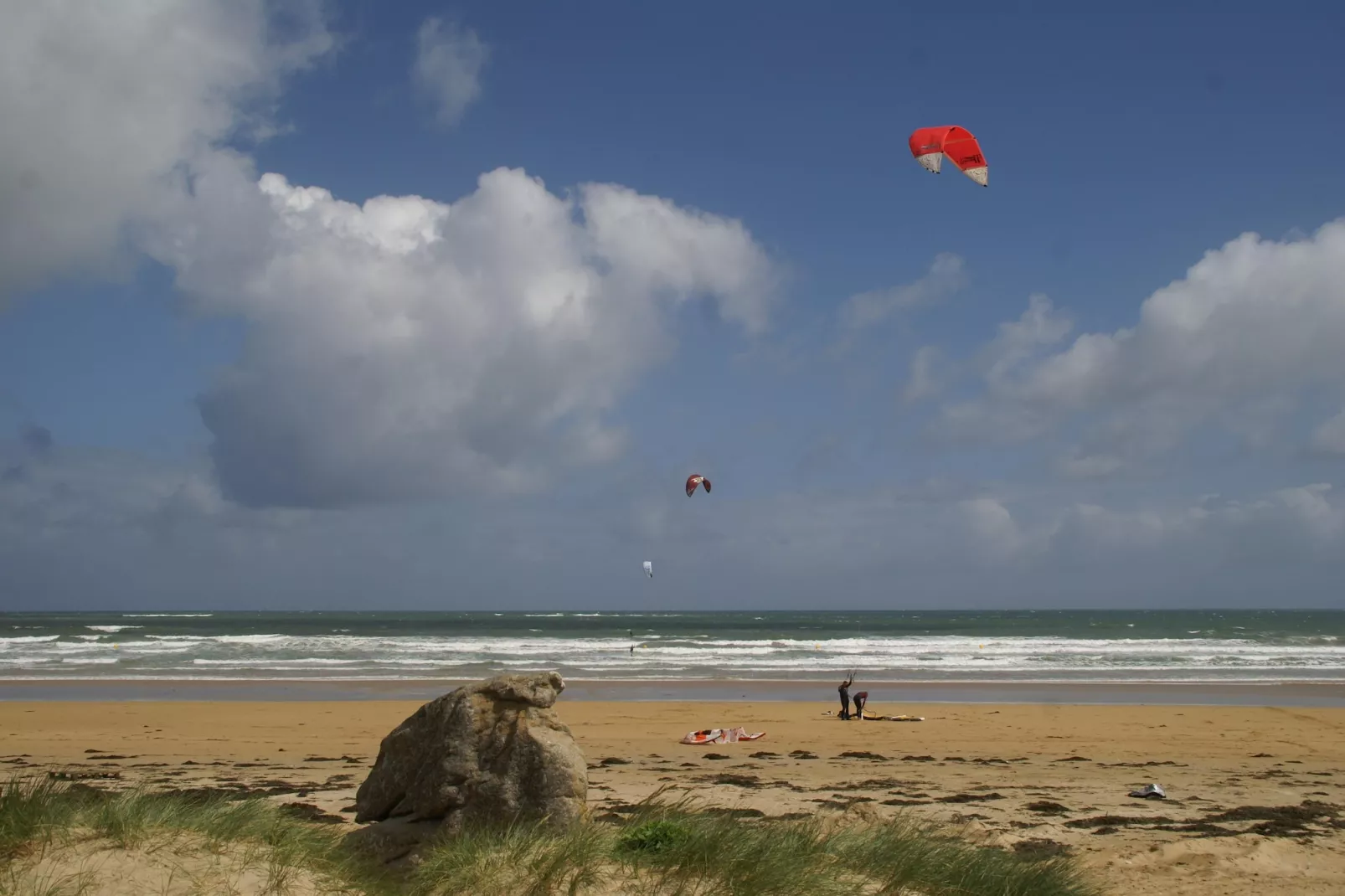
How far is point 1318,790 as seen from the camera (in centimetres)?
1103

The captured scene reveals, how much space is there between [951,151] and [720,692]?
14066 millimetres

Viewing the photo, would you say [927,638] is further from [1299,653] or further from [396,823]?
[396,823]

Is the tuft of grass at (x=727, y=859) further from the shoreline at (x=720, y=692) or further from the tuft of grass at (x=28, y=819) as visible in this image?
the shoreline at (x=720, y=692)

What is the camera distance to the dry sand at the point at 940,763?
26.7 feet

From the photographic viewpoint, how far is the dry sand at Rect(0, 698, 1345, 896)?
8.15 metres

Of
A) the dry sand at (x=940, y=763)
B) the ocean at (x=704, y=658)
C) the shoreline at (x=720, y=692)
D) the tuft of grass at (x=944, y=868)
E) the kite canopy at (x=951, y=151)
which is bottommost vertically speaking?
the ocean at (x=704, y=658)

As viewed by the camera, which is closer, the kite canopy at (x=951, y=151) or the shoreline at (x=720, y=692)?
the kite canopy at (x=951, y=151)

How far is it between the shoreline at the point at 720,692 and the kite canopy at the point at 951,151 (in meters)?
11.7

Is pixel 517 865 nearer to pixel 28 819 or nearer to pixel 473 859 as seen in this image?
pixel 473 859

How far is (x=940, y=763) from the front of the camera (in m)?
13.1

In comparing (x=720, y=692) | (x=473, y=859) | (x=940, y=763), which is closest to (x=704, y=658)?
(x=720, y=692)

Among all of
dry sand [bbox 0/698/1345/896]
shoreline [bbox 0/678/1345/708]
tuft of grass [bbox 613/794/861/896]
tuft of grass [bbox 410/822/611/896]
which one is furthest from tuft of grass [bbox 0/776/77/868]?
shoreline [bbox 0/678/1345/708]

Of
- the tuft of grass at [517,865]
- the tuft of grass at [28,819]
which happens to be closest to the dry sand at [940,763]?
the tuft of grass at [517,865]

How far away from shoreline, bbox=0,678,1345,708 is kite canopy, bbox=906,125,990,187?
38.4 feet
